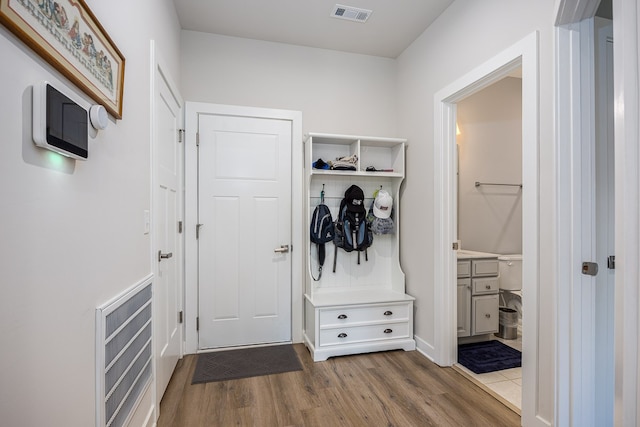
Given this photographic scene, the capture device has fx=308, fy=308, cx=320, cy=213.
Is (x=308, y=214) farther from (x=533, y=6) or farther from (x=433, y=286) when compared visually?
(x=533, y=6)

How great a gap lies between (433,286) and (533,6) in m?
1.97

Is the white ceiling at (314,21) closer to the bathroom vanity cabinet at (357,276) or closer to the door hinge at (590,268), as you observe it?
the bathroom vanity cabinet at (357,276)

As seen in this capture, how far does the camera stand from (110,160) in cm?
120

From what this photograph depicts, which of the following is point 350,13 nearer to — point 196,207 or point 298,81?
point 298,81

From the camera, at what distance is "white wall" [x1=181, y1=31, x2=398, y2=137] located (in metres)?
2.75

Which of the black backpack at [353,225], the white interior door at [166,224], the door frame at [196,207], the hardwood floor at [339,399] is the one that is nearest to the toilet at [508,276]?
the hardwood floor at [339,399]

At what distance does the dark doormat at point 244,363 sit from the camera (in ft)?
7.59

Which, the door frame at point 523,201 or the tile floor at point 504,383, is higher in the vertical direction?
the door frame at point 523,201

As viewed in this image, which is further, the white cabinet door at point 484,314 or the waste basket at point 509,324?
the waste basket at point 509,324

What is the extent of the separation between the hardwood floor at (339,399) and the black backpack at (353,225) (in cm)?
101

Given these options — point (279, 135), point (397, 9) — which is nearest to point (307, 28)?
point (397, 9)

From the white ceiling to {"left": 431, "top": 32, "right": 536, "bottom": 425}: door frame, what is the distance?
697mm

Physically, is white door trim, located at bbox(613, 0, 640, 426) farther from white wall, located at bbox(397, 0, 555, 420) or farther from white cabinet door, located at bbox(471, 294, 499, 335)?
white cabinet door, located at bbox(471, 294, 499, 335)

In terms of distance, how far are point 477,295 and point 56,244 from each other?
120 inches
